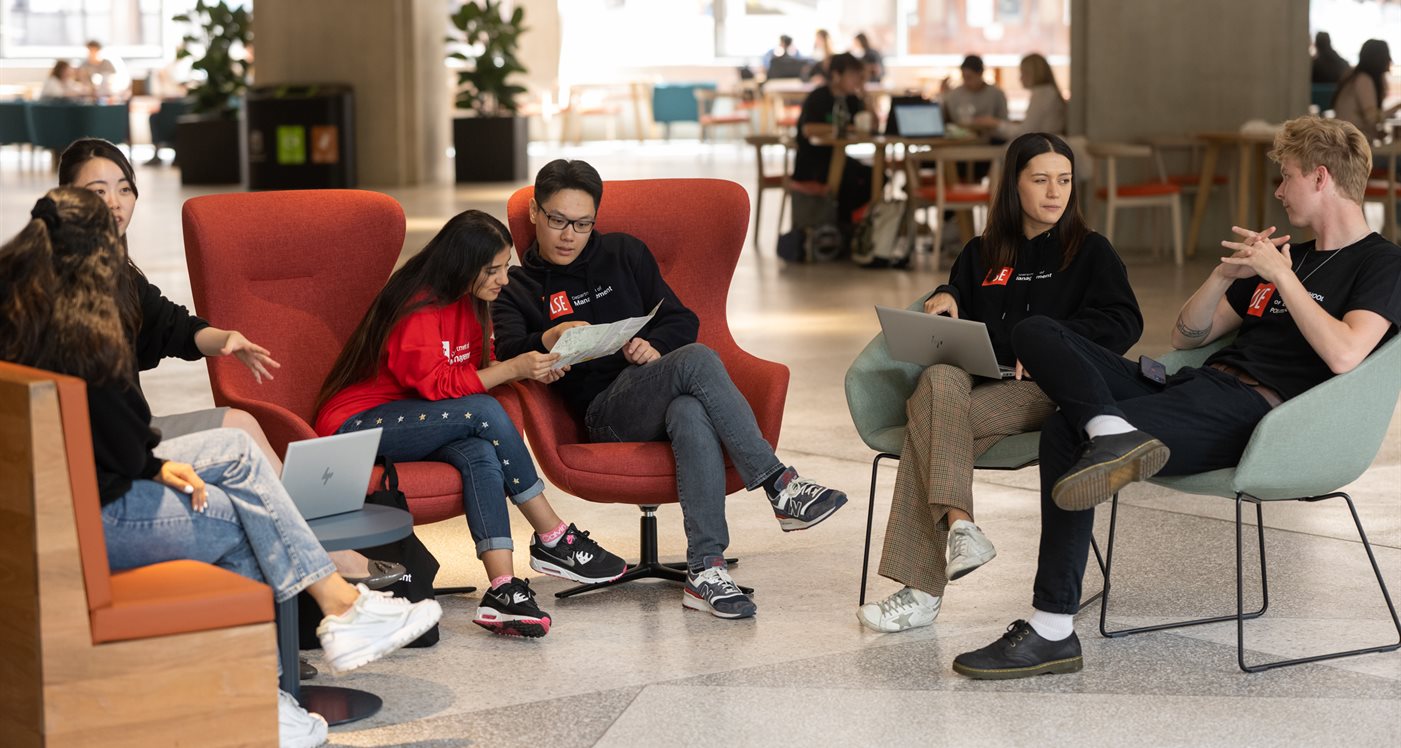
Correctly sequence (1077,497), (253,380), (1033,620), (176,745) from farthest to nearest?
(253,380)
(1033,620)
(1077,497)
(176,745)

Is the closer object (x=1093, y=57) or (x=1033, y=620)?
(x=1033, y=620)

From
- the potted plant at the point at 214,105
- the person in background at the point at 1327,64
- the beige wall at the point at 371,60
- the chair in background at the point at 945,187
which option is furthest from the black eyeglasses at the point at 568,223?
the potted plant at the point at 214,105

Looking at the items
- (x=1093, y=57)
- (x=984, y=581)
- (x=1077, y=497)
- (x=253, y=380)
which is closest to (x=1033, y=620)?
(x=1077, y=497)

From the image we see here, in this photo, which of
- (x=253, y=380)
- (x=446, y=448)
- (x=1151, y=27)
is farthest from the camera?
(x=1151, y=27)

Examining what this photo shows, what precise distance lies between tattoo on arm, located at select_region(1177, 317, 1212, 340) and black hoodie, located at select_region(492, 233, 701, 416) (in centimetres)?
114

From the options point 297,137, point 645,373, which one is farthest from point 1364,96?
point 297,137

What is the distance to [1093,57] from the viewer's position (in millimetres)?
11102

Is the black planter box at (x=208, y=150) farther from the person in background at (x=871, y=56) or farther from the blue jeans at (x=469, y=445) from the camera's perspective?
the blue jeans at (x=469, y=445)

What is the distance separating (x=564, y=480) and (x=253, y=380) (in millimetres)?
778

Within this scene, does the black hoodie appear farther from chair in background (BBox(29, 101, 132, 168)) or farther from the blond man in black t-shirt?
chair in background (BBox(29, 101, 132, 168))

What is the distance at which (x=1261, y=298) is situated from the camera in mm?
3668

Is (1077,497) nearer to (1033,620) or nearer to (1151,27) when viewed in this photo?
(1033,620)

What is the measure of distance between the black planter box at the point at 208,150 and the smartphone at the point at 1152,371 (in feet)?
47.6

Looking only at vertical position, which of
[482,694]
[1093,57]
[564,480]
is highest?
[1093,57]
